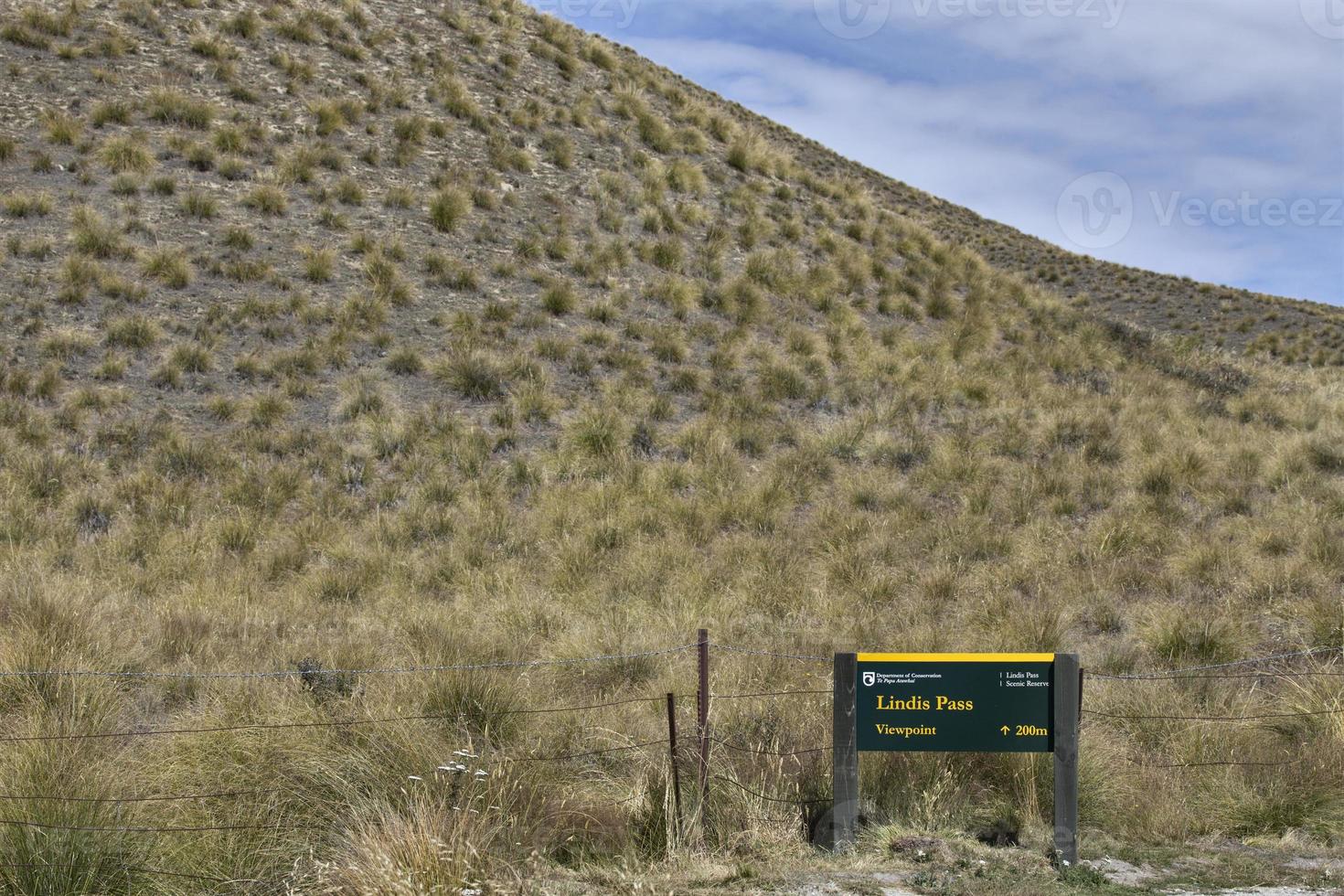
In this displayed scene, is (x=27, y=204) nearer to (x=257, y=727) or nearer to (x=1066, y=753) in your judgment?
(x=257, y=727)

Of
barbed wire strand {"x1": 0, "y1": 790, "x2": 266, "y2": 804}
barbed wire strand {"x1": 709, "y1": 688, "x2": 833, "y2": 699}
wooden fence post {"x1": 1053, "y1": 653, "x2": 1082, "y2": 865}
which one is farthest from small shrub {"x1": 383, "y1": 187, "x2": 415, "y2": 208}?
wooden fence post {"x1": 1053, "y1": 653, "x2": 1082, "y2": 865}

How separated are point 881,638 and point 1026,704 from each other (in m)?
2.65

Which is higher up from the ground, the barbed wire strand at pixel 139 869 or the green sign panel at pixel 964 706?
the green sign panel at pixel 964 706

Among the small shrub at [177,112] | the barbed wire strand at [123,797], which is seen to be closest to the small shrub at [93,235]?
the small shrub at [177,112]

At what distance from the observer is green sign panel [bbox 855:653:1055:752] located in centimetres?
605

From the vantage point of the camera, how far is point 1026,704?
6070 mm

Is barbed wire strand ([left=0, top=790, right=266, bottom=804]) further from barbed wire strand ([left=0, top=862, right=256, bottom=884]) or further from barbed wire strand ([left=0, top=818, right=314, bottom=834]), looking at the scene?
barbed wire strand ([left=0, top=862, right=256, bottom=884])

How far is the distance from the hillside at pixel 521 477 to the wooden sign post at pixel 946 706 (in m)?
0.49

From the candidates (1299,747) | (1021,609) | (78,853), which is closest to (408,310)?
(1021,609)

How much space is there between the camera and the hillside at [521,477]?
5.98 m

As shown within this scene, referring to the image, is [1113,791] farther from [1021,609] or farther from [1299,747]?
[1021,609]

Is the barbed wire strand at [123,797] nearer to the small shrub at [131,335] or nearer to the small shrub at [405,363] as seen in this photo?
the small shrub at [405,363]

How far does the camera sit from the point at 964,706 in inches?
239

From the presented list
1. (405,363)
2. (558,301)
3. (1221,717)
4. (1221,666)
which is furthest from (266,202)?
(1221,717)
